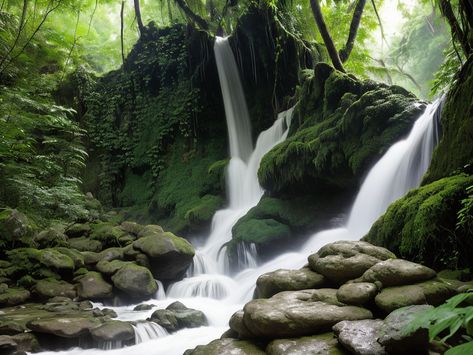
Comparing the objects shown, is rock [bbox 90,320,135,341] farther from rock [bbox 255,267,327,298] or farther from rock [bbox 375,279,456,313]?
rock [bbox 375,279,456,313]

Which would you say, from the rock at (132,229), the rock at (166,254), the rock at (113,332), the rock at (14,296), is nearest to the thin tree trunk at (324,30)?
the rock at (166,254)

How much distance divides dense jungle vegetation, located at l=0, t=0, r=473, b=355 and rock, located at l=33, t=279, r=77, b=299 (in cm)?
3

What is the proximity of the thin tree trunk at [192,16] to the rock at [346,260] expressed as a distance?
12607 millimetres

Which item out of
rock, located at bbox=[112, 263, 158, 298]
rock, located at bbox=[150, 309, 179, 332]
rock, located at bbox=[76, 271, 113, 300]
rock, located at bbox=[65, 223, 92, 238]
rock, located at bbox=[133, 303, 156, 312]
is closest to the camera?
rock, located at bbox=[150, 309, 179, 332]

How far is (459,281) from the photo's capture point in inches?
125

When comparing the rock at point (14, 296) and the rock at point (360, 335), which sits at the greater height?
the rock at point (14, 296)

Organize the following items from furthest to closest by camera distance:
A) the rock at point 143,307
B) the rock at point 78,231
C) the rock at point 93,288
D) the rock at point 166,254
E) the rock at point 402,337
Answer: the rock at point 78,231 → the rock at point 166,254 → the rock at point 93,288 → the rock at point 143,307 → the rock at point 402,337

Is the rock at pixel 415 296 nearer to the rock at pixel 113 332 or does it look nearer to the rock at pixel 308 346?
the rock at pixel 308 346

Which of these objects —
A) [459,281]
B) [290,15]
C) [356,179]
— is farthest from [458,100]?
[290,15]

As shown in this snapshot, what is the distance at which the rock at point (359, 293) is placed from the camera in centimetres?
312

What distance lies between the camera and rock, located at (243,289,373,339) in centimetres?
303

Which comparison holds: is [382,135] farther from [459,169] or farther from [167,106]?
[167,106]

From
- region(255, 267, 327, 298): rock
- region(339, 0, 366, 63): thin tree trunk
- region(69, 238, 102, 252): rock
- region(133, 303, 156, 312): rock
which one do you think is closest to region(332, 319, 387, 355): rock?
region(255, 267, 327, 298): rock

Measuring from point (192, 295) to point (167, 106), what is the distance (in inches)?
392
